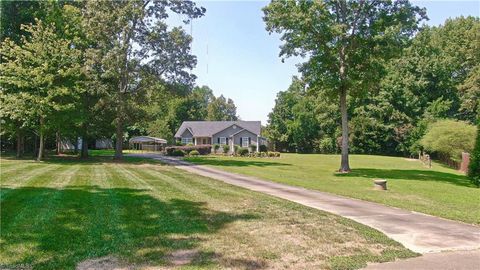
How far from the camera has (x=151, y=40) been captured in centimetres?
3203

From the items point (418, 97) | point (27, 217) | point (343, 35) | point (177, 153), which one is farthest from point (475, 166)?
point (418, 97)

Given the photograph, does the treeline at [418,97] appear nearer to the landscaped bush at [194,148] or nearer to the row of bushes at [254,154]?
the row of bushes at [254,154]

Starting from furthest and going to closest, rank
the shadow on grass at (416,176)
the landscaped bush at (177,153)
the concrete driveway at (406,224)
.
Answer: the landscaped bush at (177,153), the shadow on grass at (416,176), the concrete driveway at (406,224)

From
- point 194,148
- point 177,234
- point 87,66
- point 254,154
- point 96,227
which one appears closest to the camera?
point 177,234

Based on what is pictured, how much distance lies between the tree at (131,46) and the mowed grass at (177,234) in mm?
20337

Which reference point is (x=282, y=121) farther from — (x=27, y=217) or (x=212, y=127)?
(x=27, y=217)

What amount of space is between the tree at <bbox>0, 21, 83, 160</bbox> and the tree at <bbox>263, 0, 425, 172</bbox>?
1413 centimetres

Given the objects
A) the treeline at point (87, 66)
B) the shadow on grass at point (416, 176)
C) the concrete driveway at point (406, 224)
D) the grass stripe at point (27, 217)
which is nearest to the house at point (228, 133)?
the treeline at point (87, 66)

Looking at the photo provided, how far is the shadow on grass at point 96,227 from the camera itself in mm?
6133

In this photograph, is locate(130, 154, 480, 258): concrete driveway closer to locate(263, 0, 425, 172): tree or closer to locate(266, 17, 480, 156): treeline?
locate(263, 0, 425, 172): tree

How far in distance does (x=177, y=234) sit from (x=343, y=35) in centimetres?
2030

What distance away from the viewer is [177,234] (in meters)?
7.47

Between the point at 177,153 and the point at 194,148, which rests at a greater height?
the point at 194,148

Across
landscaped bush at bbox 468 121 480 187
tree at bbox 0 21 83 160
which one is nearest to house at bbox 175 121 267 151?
tree at bbox 0 21 83 160
